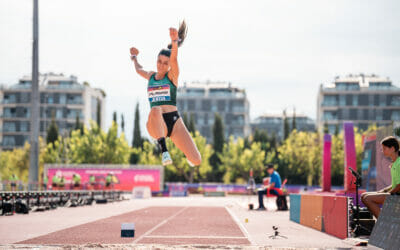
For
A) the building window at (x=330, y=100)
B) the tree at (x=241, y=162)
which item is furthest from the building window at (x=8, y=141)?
the building window at (x=330, y=100)

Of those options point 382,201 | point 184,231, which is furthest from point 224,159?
point 382,201

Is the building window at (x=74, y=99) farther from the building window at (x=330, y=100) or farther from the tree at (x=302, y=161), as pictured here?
the tree at (x=302, y=161)

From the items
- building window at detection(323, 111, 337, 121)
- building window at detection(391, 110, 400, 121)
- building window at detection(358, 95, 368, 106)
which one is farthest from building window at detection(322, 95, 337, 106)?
building window at detection(391, 110, 400, 121)

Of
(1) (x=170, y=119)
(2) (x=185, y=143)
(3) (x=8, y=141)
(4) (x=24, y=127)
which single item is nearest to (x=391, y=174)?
(2) (x=185, y=143)

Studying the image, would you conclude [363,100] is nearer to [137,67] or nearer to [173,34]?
[137,67]

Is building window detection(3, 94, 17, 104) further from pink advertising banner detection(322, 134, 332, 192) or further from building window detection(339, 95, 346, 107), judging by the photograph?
pink advertising banner detection(322, 134, 332, 192)

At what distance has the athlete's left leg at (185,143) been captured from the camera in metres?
9.37

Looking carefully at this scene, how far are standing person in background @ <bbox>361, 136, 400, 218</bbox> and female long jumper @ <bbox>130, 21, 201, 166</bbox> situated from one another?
332cm

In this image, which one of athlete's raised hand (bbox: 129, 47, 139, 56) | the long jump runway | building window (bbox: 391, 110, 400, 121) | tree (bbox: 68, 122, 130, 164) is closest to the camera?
athlete's raised hand (bbox: 129, 47, 139, 56)

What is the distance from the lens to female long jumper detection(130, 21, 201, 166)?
31.0 ft

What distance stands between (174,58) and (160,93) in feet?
1.93

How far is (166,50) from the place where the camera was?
979cm

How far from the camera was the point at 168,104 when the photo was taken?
→ 9.67 metres

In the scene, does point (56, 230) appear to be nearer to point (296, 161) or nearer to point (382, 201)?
point (382, 201)
